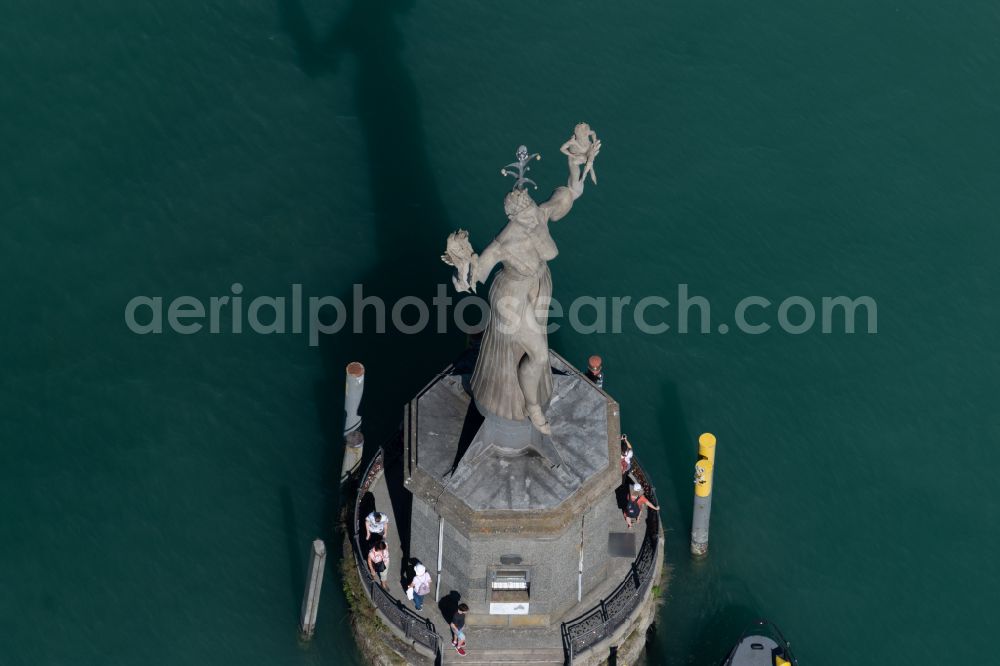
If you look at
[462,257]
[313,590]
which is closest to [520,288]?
[462,257]

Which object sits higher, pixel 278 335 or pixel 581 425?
pixel 278 335

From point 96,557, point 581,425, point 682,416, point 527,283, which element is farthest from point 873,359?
point 96,557

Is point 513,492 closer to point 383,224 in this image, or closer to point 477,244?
point 477,244

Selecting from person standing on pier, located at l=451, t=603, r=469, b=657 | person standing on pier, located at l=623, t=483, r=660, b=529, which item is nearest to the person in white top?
person standing on pier, located at l=451, t=603, r=469, b=657

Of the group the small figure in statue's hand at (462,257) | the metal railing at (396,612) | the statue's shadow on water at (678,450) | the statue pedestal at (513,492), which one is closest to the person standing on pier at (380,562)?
the metal railing at (396,612)

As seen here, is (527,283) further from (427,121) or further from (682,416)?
(427,121)

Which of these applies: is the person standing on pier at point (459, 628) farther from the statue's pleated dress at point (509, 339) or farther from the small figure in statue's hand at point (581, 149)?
the small figure in statue's hand at point (581, 149)
